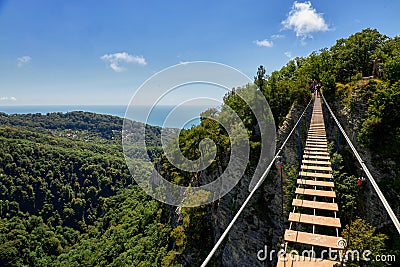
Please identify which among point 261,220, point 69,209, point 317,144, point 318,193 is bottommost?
point 69,209

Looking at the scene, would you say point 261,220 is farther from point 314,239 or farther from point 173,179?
point 173,179

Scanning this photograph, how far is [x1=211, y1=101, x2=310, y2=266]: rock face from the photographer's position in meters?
16.0

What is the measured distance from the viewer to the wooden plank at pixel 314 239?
470cm

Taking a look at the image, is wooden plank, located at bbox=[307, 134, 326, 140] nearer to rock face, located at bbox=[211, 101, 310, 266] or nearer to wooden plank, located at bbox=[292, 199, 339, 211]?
rock face, located at bbox=[211, 101, 310, 266]

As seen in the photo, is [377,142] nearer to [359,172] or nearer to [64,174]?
[359,172]

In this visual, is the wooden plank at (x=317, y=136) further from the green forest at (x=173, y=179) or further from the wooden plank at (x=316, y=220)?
the wooden plank at (x=316, y=220)

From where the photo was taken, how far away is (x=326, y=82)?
63.1ft

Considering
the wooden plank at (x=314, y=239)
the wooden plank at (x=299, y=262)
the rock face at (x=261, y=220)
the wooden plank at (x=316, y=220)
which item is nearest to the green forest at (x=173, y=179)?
the rock face at (x=261, y=220)

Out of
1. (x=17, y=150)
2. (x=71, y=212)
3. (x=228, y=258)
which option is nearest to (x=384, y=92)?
(x=228, y=258)

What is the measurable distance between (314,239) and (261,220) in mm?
12531

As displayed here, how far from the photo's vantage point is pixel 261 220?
54.4 ft

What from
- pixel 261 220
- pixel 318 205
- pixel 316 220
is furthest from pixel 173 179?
pixel 316 220

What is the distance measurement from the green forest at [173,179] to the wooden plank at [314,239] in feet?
11.4

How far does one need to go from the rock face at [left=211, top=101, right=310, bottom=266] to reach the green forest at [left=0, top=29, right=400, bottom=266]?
1782 millimetres
